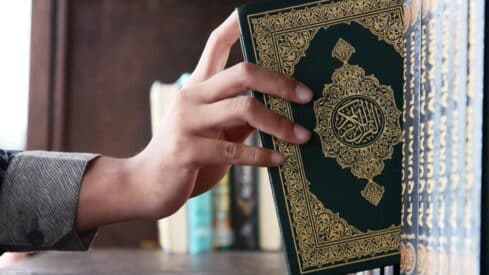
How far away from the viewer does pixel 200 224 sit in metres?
0.98

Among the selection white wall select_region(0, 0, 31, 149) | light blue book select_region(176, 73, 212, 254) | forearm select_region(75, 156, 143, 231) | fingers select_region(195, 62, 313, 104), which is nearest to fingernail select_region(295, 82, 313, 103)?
fingers select_region(195, 62, 313, 104)

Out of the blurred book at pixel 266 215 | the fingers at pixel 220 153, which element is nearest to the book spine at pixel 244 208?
the blurred book at pixel 266 215

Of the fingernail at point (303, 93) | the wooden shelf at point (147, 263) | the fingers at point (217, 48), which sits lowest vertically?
the wooden shelf at point (147, 263)

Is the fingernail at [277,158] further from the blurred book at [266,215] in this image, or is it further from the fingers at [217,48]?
the blurred book at [266,215]

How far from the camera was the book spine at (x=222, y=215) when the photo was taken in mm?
1000

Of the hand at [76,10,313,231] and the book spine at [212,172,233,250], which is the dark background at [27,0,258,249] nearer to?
the book spine at [212,172,233,250]

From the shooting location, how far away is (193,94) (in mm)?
525

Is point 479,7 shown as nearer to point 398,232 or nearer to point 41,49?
point 398,232

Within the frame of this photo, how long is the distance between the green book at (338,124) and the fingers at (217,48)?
5.3 inches

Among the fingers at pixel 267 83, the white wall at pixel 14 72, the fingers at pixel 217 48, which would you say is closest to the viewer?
the fingers at pixel 267 83

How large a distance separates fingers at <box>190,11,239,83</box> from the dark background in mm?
459

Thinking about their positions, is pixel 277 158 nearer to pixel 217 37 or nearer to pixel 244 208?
pixel 217 37

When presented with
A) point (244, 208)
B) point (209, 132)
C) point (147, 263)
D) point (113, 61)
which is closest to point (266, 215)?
point (244, 208)

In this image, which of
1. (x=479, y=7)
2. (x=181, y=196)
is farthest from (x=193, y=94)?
(x=479, y=7)
